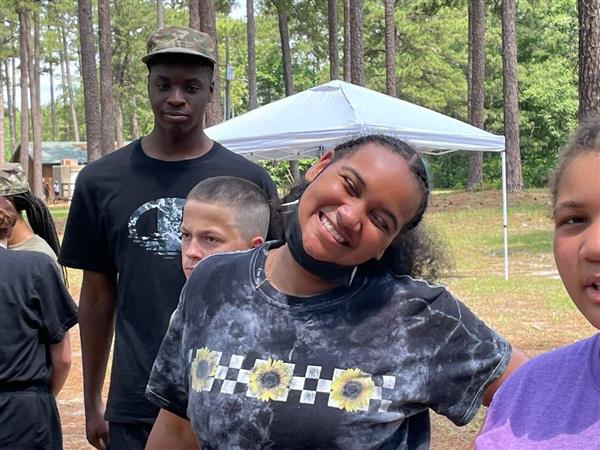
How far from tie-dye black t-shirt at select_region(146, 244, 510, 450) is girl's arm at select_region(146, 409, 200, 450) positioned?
0.67 ft

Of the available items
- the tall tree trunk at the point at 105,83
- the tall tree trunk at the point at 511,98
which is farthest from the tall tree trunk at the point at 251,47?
the tall tree trunk at the point at 511,98

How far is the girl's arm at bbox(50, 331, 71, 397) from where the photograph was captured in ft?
11.4

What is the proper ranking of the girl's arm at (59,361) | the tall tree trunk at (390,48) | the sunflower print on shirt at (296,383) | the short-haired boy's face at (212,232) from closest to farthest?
the sunflower print on shirt at (296,383) → the short-haired boy's face at (212,232) → the girl's arm at (59,361) → the tall tree trunk at (390,48)

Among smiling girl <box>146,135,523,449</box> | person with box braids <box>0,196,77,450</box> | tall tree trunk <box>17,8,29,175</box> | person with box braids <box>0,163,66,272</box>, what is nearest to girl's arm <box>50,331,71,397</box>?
person with box braids <box>0,196,77,450</box>

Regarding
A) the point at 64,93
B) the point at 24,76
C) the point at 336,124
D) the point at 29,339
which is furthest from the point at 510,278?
the point at 64,93

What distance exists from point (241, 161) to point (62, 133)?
9846 centimetres

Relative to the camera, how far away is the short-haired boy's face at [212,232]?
2.39 m

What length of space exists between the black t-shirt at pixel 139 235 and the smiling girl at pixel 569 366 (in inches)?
49.9

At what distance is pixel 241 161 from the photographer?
2811 millimetres

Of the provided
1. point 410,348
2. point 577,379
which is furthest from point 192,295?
point 577,379

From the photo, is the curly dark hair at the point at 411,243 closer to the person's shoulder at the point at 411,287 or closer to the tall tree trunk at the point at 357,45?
the person's shoulder at the point at 411,287

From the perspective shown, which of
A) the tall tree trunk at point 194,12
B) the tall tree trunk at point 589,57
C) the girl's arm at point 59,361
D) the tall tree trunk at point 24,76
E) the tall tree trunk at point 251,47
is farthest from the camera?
the tall tree trunk at point 251,47

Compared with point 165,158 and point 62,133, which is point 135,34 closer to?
point 165,158

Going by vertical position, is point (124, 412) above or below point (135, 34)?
below
